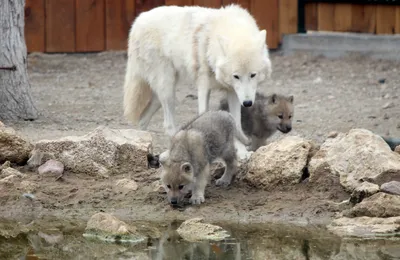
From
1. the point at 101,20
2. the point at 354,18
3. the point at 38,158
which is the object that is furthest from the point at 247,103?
the point at 101,20

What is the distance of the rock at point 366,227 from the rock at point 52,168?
216 cm

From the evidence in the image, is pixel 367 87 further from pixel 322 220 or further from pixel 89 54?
pixel 322 220

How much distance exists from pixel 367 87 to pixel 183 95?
2.09 m

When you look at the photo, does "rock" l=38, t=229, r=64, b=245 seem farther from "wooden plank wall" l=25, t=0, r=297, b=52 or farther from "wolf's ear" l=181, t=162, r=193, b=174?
"wooden plank wall" l=25, t=0, r=297, b=52

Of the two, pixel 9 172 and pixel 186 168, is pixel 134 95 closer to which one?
pixel 9 172

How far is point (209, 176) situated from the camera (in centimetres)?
741

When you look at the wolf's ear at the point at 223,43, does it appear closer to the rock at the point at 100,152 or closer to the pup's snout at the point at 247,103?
the pup's snout at the point at 247,103

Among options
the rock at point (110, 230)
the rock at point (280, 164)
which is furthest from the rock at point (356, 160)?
the rock at point (110, 230)

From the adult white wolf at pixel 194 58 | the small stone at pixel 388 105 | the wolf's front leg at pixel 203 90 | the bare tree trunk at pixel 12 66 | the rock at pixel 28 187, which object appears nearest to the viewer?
the rock at pixel 28 187

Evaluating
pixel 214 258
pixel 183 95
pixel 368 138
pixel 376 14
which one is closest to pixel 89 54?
pixel 183 95

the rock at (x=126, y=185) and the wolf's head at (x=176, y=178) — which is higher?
the wolf's head at (x=176, y=178)

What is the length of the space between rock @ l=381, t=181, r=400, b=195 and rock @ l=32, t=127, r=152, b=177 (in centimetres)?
189

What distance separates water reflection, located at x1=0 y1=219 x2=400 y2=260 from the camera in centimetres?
605

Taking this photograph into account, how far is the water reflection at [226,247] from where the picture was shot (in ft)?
19.9
